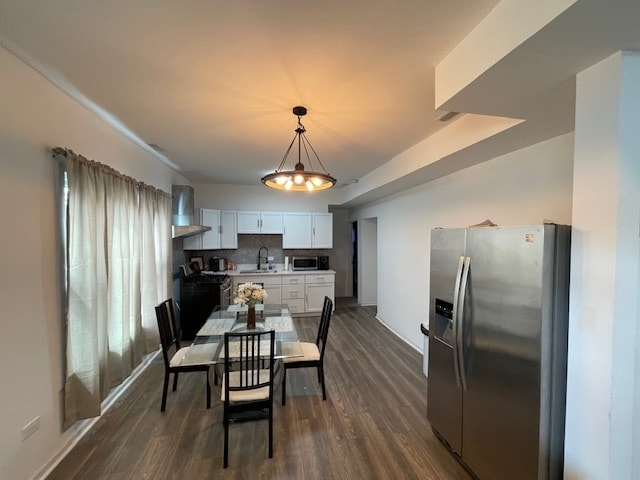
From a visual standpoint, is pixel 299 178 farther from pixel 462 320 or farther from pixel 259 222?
pixel 259 222

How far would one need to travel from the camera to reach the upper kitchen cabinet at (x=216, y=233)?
5578mm

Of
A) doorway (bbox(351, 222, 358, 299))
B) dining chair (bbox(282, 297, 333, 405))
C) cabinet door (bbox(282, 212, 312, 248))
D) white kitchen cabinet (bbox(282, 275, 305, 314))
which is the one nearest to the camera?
dining chair (bbox(282, 297, 333, 405))

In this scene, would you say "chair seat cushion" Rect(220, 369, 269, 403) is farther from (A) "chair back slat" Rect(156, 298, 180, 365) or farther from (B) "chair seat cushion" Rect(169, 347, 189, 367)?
(A) "chair back slat" Rect(156, 298, 180, 365)

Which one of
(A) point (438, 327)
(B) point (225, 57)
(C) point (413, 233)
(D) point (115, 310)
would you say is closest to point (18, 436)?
(D) point (115, 310)

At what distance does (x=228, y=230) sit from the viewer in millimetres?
5852

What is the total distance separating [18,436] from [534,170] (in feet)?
→ 13.2

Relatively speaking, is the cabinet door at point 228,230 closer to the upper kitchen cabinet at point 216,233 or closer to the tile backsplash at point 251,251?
the upper kitchen cabinet at point 216,233

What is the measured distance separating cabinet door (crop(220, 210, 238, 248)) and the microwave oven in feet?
4.19

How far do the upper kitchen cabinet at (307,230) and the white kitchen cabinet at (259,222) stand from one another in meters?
0.17

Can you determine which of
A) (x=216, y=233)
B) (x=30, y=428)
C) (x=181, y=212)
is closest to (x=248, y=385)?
(x=30, y=428)

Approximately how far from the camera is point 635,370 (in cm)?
132

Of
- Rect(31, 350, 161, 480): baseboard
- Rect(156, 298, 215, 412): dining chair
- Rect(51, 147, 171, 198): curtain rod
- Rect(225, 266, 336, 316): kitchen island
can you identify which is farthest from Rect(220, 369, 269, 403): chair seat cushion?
Rect(225, 266, 336, 316): kitchen island

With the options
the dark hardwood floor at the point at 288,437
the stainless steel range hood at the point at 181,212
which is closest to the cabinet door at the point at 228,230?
the stainless steel range hood at the point at 181,212

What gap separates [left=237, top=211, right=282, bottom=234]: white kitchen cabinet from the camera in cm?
593
